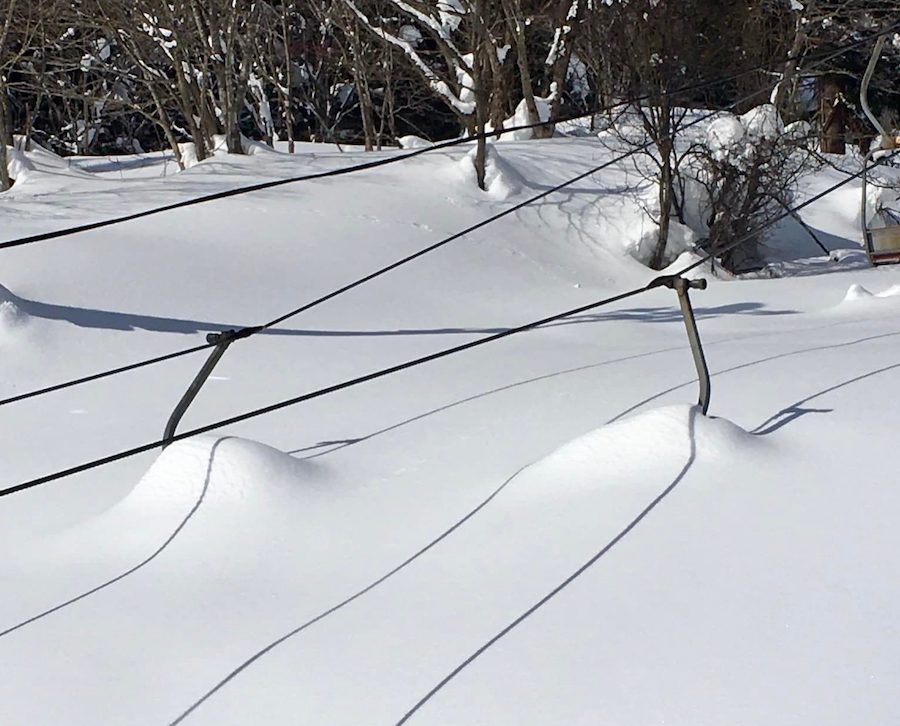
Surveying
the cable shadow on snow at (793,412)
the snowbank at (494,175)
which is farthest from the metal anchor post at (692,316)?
the snowbank at (494,175)

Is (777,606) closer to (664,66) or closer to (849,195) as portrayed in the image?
(664,66)

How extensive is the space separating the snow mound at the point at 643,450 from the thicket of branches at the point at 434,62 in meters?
6.43

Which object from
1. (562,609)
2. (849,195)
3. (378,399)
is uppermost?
(562,609)

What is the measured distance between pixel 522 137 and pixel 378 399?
14121 millimetres

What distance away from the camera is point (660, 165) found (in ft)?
53.7

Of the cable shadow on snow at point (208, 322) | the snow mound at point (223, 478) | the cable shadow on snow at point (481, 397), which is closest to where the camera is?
the snow mound at point (223, 478)

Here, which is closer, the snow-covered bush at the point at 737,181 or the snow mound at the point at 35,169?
the snow-covered bush at the point at 737,181

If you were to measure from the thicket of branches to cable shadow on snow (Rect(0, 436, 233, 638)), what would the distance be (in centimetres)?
695

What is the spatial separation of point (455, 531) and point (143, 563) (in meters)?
1.36

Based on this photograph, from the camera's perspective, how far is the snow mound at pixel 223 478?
5.80 metres

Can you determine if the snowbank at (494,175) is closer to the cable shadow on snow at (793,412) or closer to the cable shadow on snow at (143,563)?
the cable shadow on snow at (793,412)

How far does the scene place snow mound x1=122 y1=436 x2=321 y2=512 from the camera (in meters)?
5.80

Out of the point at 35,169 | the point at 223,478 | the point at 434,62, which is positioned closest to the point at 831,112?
the point at 434,62

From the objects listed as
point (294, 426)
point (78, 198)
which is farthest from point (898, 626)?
point (78, 198)
